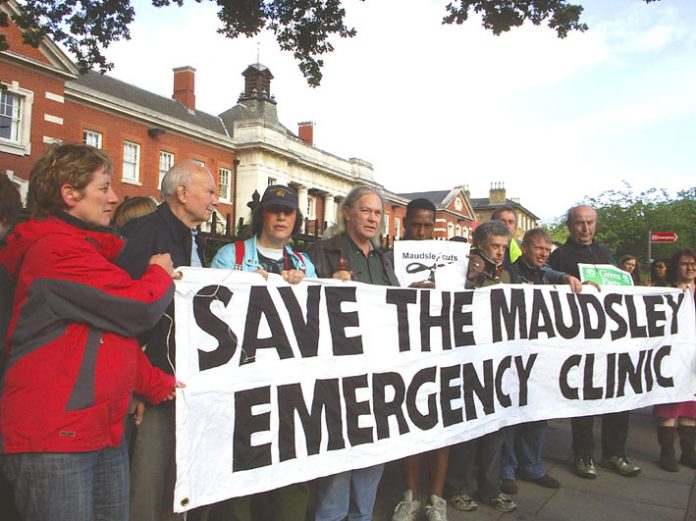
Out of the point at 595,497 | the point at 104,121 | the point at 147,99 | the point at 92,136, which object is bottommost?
the point at 595,497

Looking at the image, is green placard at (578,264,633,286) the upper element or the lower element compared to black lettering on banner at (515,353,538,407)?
upper

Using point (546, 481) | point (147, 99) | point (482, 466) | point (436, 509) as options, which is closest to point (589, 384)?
point (546, 481)

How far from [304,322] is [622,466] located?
3.21m

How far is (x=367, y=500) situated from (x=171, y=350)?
1.37 metres

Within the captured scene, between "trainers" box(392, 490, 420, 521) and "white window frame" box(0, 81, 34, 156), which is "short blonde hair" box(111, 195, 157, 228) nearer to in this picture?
"trainers" box(392, 490, 420, 521)

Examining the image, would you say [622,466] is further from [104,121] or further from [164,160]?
[164,160]

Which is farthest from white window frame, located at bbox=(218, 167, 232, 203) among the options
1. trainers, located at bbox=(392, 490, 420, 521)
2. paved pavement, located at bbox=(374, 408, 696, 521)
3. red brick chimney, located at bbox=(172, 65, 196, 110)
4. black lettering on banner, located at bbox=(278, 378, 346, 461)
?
black lettering on banner, located at bbox=(278, 378, 346, 461)

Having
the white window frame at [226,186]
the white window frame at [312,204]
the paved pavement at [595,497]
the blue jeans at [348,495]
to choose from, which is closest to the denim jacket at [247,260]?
the blue jeans at [348,495]

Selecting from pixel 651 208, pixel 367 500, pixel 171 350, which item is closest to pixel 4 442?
pixel 171 350

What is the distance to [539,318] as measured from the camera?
414 cm

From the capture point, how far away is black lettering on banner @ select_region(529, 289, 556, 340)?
4.10 m

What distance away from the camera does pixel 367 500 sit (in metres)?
Result: 3.06

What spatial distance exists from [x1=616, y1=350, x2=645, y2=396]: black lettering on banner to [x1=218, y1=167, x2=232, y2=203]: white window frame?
96.9ft

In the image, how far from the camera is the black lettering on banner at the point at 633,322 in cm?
461
